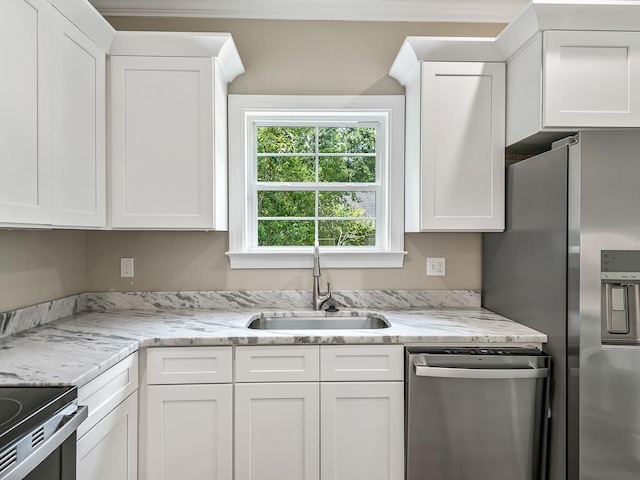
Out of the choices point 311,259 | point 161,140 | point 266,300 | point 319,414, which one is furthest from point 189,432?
point 161,140

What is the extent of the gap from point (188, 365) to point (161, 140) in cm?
105

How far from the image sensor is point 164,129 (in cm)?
206

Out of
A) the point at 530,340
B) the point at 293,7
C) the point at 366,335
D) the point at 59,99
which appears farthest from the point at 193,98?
the point at 530,340

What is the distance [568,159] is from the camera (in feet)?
5.35

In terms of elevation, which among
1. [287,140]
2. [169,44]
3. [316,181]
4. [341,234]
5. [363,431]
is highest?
[169,44]

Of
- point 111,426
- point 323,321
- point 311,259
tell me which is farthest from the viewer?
point 311,259

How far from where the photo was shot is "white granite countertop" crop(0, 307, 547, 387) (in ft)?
4.59

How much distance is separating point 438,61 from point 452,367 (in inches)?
56.3

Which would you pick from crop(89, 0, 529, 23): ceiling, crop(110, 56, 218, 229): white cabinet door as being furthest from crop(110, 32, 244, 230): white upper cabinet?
crop(89, 0, 529, 23): ceiling

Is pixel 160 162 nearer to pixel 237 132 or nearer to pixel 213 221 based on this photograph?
pixel 213 221

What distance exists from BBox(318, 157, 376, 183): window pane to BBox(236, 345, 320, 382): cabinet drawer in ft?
3.72

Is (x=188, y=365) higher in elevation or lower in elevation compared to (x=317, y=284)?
lower

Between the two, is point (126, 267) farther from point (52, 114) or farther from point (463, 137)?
point (463, 137)

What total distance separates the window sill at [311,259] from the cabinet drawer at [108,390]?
83 centimetres
